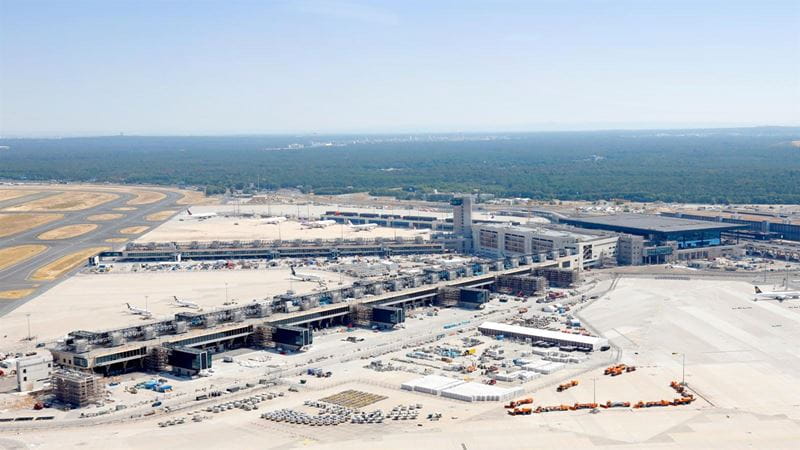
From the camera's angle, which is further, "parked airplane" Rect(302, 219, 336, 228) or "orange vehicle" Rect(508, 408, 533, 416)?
"parked airplane" Rect(302, 219, 336, 228)

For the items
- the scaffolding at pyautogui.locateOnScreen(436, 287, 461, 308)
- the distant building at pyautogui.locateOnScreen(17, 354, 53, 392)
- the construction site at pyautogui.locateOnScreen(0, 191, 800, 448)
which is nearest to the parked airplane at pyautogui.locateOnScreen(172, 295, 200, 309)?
the construction site at pyautogui.locateOnScreen(0, 191, 800, 448)

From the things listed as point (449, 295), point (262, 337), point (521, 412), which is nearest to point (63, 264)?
point (262, 337)

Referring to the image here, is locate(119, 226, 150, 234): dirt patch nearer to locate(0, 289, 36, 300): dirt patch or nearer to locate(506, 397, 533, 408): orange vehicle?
locate(0, 289, 36, 300): dirt patch

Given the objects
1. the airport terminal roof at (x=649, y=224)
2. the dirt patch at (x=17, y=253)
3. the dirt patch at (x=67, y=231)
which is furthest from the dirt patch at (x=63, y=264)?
the airport terminal roof at (x=649, y=224)

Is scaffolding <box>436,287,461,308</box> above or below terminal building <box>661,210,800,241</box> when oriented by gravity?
below

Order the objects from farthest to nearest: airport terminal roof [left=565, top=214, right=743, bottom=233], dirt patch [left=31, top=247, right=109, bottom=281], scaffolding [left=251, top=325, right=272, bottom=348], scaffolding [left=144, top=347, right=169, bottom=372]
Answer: airport terminal roof [left=565, top=214, right=743, bottom=233], dirt patch [left=31, top=247, right=109, bottom=281], scaffolding [left=251, top=325, right=272, bottom=348], scaffolding [left=144, top=347, right=169, bottom=372]

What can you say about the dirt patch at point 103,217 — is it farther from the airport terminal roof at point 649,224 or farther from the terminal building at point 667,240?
the terminal building at point 667,240
